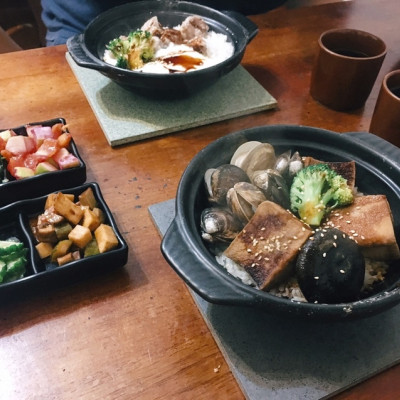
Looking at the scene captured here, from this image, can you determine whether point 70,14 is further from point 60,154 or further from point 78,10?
point 60,154

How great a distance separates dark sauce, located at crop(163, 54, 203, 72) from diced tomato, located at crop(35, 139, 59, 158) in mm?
517

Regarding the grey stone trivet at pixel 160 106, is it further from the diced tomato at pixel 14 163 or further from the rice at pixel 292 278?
the rice at pixel 292 278

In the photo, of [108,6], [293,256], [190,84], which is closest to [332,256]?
[293,256]

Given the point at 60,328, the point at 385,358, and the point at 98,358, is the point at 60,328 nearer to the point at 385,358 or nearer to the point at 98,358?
the point at 98,358

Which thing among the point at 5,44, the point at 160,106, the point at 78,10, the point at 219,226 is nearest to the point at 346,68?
the point at 160,106

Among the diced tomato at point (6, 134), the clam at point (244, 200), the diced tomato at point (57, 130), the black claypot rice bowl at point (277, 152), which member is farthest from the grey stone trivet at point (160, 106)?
the clam at point (244, 200)

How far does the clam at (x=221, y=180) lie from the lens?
0.96m

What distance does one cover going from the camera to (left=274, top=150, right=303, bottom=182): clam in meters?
1.03

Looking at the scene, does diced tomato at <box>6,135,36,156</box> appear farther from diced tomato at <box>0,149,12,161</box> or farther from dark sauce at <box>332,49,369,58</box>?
dark sauce at <box>332,49,369,58</box>

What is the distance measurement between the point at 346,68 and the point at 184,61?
54 cm

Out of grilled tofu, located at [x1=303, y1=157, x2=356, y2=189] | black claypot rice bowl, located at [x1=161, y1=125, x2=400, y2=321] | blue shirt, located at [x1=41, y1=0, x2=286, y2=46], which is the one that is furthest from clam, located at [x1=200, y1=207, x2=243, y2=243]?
blue shirt, located at [x1=41, y1=0, x2=286, y2=46]

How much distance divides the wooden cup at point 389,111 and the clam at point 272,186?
536mm

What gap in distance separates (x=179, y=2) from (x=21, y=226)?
1.16 metres

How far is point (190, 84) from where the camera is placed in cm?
140
